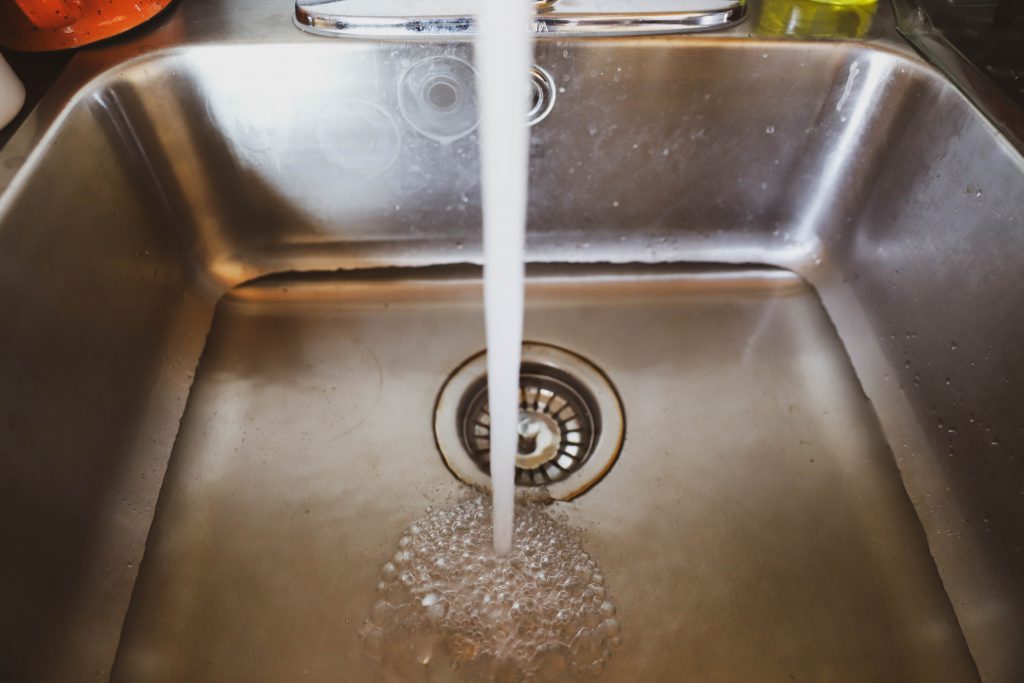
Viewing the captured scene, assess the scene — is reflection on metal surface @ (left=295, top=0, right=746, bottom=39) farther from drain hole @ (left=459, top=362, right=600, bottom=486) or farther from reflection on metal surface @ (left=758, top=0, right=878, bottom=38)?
drain hole @ (left=459, top=362, right=600, bottom=486)

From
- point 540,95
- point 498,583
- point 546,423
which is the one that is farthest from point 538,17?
point 498,583

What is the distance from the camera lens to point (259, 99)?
557mm

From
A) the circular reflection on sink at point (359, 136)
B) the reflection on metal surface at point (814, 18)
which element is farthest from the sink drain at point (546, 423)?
the reflection on metal surface at point (814, 18)

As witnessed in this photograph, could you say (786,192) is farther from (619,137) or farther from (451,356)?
(451,356)

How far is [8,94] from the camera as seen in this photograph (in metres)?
0.47

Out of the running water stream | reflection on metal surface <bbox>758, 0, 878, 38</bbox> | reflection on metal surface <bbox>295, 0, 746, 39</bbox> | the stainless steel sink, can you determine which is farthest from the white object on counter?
reflection on metal surface <bbox>758, 0, 878, 38</bbox>

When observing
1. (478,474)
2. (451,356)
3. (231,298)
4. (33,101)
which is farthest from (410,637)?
(33,101)

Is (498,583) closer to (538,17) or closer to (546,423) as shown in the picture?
(546,423)

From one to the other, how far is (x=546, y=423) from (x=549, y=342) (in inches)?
3.0

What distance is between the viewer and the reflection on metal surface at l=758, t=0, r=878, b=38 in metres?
0.55

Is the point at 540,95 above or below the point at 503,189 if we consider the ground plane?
above

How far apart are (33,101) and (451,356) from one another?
37 cm

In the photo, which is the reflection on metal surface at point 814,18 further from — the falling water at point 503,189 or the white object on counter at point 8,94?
the white object on counter at point 8,94

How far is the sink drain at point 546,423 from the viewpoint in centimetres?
54
